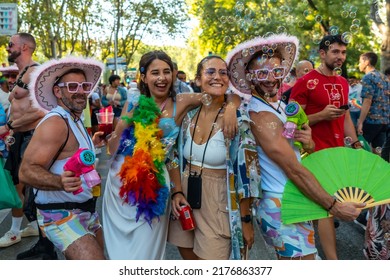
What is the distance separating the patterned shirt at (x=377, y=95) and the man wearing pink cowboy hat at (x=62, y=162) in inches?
160

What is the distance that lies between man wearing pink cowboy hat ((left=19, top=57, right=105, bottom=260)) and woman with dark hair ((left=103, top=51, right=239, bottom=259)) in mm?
171

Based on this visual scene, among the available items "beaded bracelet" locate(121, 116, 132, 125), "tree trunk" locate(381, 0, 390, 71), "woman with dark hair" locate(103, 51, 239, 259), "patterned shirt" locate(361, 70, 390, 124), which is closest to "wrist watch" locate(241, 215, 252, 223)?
"woman with dark hair" locate(103, 51, 239, 259)

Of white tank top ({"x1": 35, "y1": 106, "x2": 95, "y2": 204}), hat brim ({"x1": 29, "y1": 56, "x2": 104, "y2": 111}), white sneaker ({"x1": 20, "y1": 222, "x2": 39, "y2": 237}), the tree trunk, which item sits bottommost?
white sneaker ({"x1": 20, "y1": 222, "x2": 39, "y2": 237})

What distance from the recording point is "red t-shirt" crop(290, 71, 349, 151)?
3955mm

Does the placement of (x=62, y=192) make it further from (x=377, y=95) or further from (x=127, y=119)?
(x=377, y=95)

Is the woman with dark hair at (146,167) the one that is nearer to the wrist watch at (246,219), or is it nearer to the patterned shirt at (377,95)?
the wrist watch at (246,219)

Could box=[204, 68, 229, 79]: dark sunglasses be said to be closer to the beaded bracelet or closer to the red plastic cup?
the beaded bracelet

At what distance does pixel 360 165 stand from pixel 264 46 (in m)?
0.88

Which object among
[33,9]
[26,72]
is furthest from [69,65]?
[33,9]

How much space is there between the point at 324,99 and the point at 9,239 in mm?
3359

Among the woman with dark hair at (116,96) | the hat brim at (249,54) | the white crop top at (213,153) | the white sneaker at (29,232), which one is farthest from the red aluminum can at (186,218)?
the woman with dark hair at (116,96)

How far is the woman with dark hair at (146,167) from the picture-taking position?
2.90 m

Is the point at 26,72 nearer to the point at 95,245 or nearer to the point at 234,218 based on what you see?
the point at 95,245

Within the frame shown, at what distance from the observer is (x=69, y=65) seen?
119 inches
